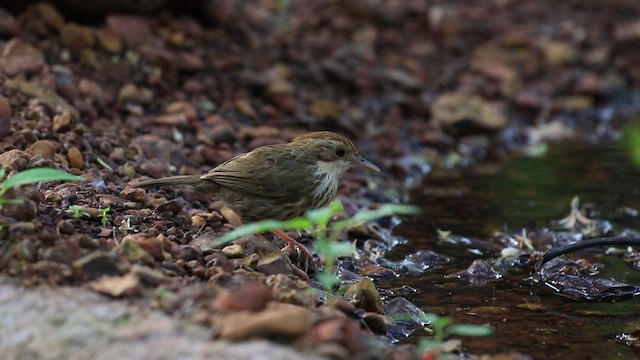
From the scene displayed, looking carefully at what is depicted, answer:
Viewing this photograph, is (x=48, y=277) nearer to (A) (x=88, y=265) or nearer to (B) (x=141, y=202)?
(A) (x=88, y=265)

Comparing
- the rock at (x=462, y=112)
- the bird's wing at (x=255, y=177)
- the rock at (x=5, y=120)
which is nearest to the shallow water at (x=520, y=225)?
the rock at (x=462, y=112)

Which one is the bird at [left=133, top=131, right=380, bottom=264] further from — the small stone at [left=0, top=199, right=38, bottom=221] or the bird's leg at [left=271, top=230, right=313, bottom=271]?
the small stone at [left=0, top=199, right=38, bottom=221]

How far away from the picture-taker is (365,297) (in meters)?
5.04

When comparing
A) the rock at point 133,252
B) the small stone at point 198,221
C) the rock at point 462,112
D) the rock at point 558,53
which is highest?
the rock at point 558,53

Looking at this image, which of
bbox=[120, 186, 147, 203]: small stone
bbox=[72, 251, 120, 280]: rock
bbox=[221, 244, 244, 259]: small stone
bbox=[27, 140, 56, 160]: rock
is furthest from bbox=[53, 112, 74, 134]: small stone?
bbox=[72, 251, 120, 280]: rock

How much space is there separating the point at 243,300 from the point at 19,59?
453 cm

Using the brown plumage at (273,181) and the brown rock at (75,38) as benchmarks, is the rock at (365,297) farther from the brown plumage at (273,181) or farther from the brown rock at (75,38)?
the brown rock at (75,38)

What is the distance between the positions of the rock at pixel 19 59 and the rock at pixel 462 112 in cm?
419

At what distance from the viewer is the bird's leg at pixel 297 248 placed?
5.89 m

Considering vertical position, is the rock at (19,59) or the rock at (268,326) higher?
the rock at (268,326)

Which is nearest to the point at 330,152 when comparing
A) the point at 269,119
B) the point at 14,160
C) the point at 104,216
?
the point at 104,216

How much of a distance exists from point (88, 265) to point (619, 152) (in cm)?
679

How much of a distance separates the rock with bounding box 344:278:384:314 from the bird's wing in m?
1.18

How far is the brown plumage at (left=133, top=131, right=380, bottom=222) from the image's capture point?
6.07 metres
